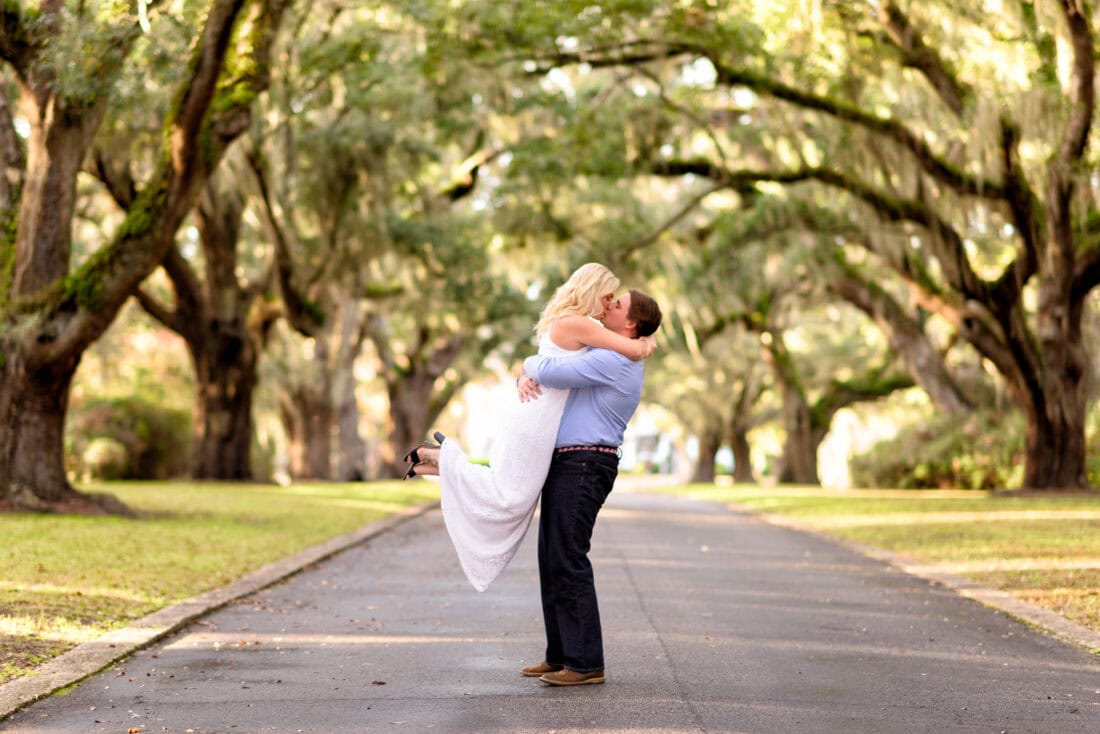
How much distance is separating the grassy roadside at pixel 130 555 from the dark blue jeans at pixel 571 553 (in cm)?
252

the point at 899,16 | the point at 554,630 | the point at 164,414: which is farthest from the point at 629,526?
the point at 164,414

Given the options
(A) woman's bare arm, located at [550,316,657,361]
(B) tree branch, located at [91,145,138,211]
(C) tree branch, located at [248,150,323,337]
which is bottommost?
(A) woman's bare arm, located at [550,316,657,361]

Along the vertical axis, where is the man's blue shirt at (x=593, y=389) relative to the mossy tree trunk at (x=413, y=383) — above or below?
below

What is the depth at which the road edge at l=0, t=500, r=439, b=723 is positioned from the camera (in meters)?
5.91

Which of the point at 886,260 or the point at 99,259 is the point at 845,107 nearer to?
the point at 886,260

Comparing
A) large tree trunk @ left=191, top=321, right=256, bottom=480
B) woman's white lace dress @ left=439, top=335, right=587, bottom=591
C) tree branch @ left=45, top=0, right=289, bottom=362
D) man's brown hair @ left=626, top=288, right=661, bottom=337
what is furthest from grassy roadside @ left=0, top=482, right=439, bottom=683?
large tree trunk @ left=191, top=321, right=256, bottom=480

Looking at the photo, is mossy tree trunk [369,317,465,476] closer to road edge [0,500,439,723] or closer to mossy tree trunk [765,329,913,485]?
mossy tree trunk [765,329,913,485]

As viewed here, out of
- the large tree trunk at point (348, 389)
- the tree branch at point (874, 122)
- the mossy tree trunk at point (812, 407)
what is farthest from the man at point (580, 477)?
the mossy tree trunk at point (812, 407)

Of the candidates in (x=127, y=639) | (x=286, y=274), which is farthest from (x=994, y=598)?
(x=286, y=274)

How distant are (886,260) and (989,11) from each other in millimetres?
7555

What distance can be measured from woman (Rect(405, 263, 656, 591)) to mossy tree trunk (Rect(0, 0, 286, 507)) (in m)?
9.50

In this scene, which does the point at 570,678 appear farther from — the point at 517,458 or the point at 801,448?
the point at 801,448

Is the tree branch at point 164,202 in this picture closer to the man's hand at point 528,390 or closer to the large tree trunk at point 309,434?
the man's hand at point 528,390

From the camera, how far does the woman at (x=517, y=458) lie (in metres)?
6.47
